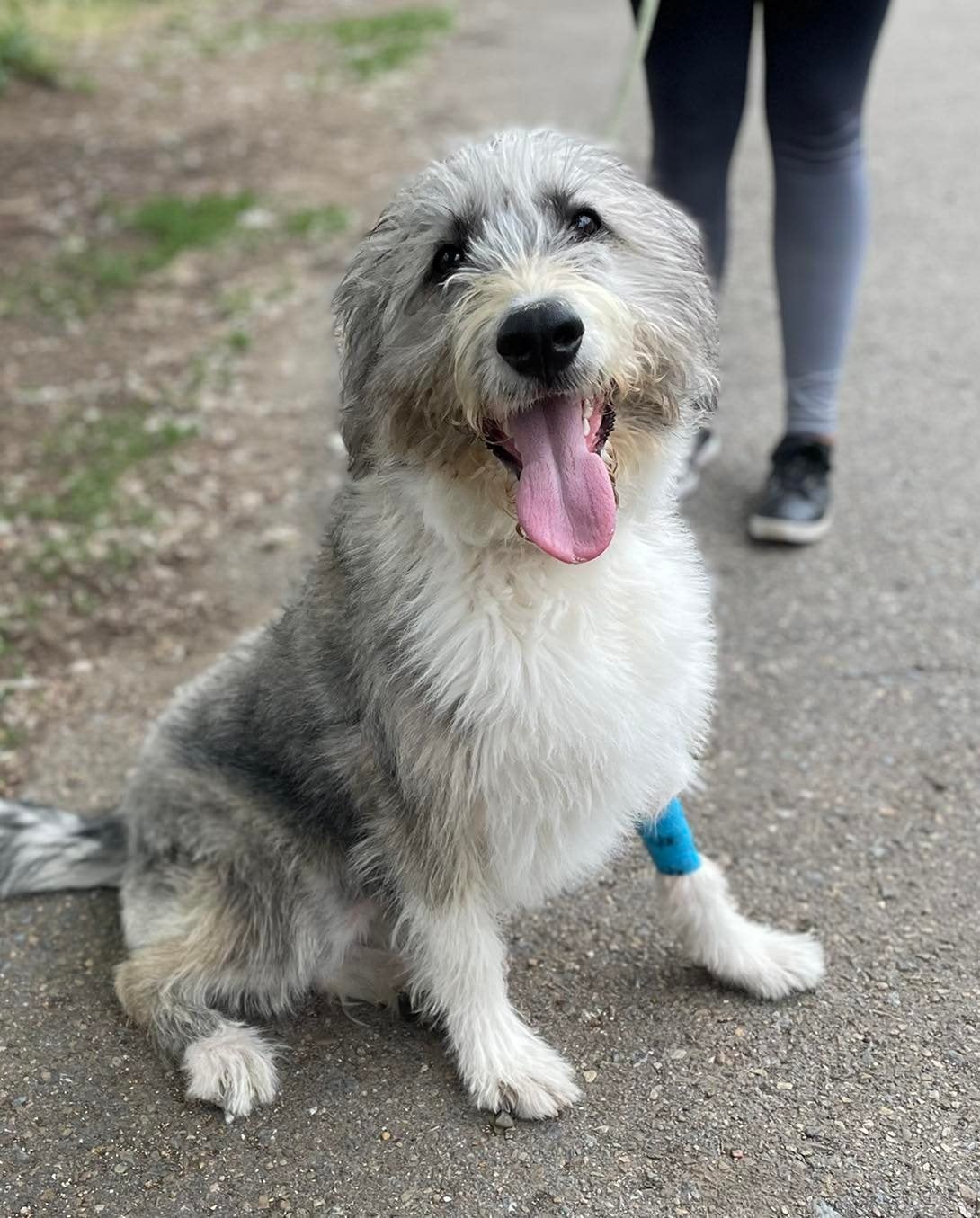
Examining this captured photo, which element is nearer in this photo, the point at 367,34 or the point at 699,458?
the point at 699,458

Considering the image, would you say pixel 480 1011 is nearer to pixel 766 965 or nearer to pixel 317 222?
pixel 766 965

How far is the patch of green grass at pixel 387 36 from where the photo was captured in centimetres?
1120

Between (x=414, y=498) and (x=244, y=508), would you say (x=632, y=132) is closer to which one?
(x=244, y=508)

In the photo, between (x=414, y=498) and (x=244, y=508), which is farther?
(x=244, y=508)

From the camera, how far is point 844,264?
4402 mm

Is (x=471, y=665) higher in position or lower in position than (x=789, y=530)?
higher

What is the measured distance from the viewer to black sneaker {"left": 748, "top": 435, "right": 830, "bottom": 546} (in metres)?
4.61

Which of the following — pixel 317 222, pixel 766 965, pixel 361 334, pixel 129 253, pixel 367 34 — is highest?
pixel 361 334

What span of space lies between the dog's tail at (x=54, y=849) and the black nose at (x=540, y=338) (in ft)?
5.77

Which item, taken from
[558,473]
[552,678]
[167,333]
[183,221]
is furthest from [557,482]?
[183,221]

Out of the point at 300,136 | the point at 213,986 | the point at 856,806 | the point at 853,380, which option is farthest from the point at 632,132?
the point at 213,986

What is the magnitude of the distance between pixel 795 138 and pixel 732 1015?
2.86 meters

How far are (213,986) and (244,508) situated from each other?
2808 millimetres

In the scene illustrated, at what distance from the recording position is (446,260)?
2496 mm
